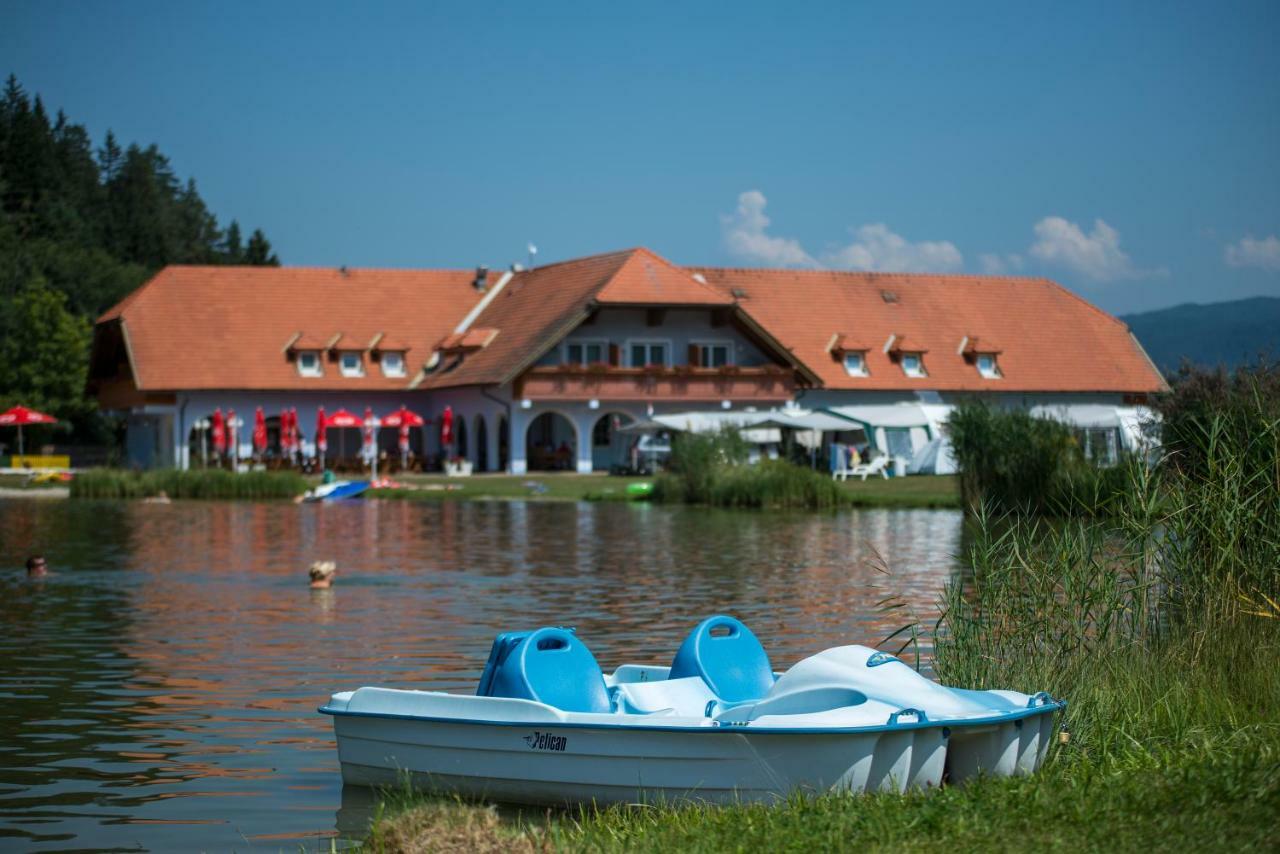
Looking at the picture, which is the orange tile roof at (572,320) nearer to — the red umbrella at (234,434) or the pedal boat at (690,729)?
the red umbrella at (234,434)

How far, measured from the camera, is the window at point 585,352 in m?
63.5

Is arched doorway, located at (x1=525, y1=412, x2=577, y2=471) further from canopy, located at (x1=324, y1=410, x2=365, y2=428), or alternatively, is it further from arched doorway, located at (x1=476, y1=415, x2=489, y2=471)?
canopy, located at (x1=324, y1=410, x2=365, y2=428)

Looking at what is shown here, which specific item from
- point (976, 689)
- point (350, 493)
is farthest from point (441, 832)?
point (350, 493)

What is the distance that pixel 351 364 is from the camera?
221 feet

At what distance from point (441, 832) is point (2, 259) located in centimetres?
9170

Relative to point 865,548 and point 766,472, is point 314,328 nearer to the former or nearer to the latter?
point 766,472

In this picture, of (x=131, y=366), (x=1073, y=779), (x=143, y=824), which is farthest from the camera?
(x=131, y=366)

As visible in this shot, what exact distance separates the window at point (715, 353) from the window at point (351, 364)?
12661mm

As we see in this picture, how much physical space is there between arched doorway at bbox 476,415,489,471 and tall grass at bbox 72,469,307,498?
43.1ft

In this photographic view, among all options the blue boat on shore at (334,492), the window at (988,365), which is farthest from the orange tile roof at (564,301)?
the window at (988,365)

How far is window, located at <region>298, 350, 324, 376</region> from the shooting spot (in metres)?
66.4

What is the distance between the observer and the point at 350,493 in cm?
5106

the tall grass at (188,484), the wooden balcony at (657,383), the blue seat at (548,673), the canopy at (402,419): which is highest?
the wooden balcony at (657,383)

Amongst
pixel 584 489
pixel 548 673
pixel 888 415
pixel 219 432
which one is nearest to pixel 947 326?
pixel 888 415
